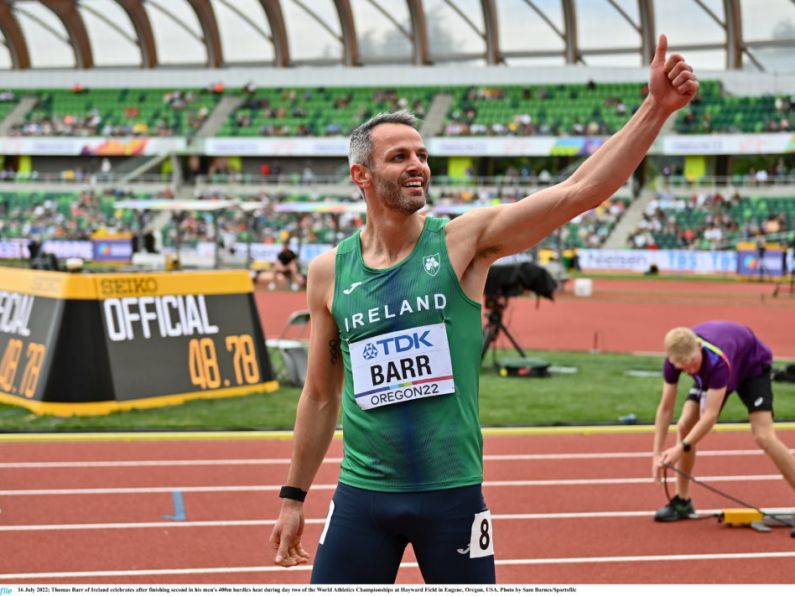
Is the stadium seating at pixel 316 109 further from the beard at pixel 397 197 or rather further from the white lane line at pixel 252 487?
the beard at pixel 397 197

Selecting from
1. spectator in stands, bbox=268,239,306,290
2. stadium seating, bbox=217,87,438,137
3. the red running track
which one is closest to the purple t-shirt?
the red running track

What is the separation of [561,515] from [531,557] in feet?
3.54

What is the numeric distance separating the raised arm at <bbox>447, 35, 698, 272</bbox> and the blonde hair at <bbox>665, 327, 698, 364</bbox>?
11.7 ft

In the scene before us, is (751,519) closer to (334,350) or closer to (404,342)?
(334,350)

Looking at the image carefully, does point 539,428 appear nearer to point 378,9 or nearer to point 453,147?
point 453,147

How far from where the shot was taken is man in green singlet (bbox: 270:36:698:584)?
3.29 metres

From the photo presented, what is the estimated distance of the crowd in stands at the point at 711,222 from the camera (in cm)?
4147

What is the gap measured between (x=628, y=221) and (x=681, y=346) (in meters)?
39.4

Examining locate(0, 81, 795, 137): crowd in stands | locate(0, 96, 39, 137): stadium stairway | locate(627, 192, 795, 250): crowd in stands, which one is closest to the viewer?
locate(627, 192, 795, 250): crowd in stands

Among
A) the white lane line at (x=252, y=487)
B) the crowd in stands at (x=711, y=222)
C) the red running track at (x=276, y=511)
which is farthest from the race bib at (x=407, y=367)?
the crowd in stands at (x=711, y=222)

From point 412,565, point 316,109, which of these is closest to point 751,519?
point 412,565

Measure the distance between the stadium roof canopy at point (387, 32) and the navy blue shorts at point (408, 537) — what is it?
49.6 metres

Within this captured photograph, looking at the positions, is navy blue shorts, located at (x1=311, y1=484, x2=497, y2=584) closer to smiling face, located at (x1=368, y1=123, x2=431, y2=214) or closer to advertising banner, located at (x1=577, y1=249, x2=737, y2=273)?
smiling face, located at (x1=368, y1=123, x2=431, y2=214)

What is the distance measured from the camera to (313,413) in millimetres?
3643
